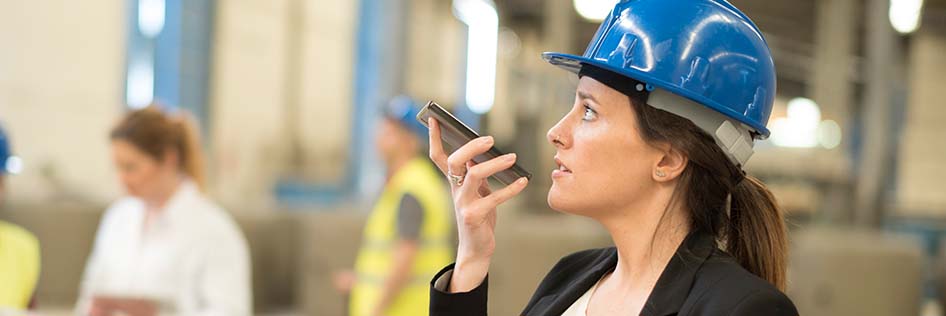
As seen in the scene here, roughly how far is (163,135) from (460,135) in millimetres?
1855

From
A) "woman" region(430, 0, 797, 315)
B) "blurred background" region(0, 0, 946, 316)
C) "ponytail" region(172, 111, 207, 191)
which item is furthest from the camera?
"blurred background" region(0, 0, 946, 316)

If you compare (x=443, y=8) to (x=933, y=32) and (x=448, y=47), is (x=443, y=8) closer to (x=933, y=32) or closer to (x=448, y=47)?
(x=448, y=47)

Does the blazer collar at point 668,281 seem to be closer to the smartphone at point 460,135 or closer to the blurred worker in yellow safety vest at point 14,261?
the smartphone at point 460,135

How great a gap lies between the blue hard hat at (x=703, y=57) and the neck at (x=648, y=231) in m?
0.16

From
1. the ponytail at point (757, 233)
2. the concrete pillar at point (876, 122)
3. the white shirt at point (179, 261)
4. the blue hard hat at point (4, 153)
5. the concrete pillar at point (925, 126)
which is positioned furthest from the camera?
the concrete pillar at point (925, 126)

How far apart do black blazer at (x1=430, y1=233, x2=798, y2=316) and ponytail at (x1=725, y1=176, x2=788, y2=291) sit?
0.06 metres

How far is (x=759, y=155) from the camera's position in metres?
11.2

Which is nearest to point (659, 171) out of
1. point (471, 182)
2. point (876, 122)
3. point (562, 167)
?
point (562, 167)

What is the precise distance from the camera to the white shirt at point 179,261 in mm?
2779

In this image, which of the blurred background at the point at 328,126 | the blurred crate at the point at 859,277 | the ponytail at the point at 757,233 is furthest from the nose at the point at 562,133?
the blurred crate at the point at 859,277

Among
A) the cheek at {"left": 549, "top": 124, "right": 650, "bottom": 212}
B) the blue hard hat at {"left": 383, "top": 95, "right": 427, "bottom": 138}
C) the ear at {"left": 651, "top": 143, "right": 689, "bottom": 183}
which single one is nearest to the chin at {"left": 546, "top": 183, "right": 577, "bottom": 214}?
the cheek at {"left": 549, "top": 124, "right": 650, "bottom": 212}

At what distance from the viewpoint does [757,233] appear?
1.42 meters

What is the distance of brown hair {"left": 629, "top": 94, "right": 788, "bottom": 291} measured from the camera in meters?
1.41

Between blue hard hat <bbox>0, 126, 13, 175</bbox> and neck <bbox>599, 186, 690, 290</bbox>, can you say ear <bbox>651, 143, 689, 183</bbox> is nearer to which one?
neck <bbox>599, 186, 690, 290</bbox>
